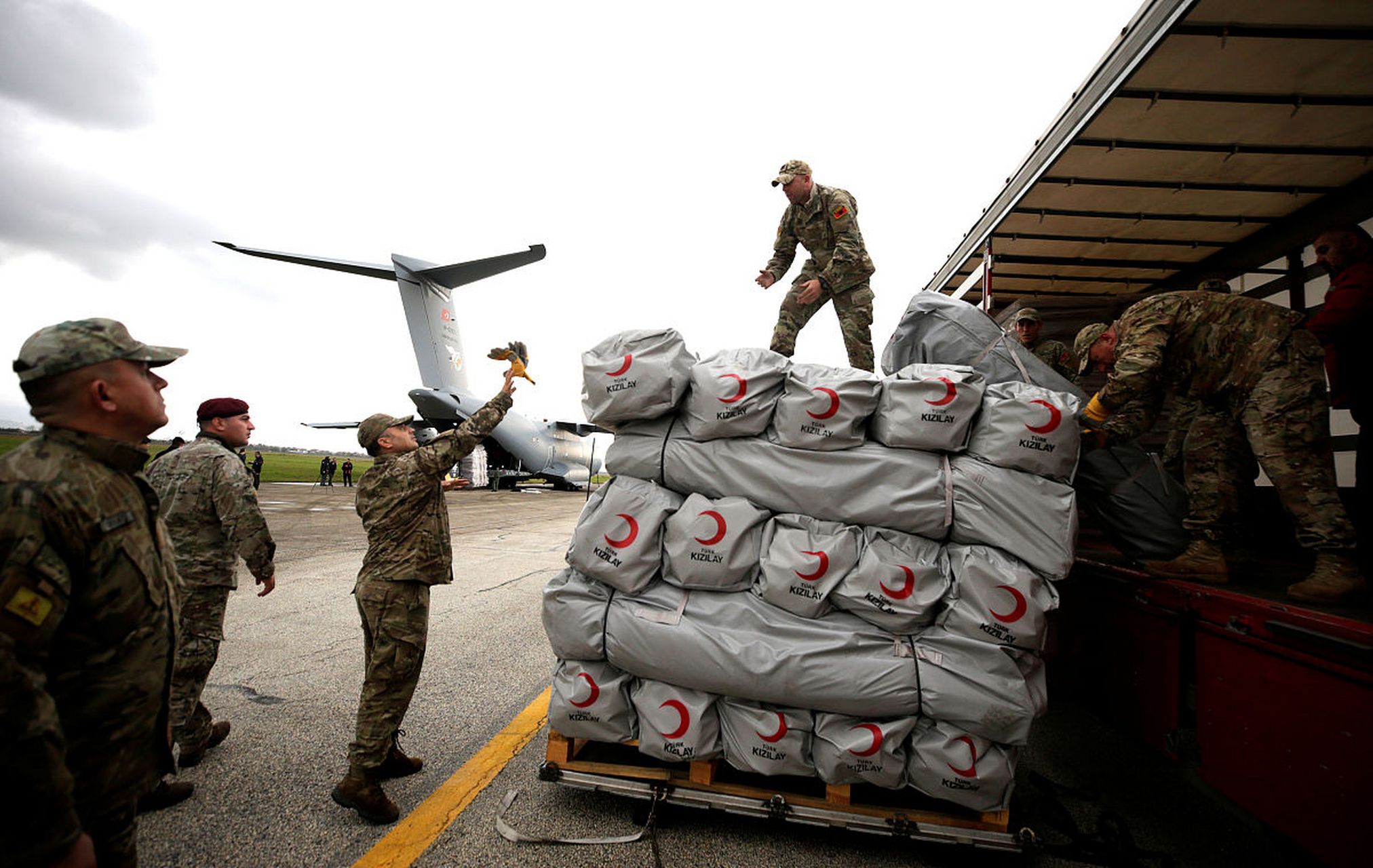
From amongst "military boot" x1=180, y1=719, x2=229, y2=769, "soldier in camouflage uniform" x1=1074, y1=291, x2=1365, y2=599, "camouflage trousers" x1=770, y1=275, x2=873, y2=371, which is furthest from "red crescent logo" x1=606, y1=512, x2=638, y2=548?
"military boot" x1=180, y1=719, x2=229, y2=769

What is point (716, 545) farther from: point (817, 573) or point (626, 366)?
point (626, 366)

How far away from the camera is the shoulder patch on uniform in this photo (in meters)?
1.32

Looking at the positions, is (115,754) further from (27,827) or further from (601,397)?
(601,397)

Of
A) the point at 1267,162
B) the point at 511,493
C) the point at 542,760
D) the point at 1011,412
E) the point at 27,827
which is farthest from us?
the point at 511,493

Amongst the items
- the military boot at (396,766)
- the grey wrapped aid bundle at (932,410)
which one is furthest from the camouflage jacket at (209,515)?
the grey wrapped aid bundle at (932,410)

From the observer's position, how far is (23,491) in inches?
55.1

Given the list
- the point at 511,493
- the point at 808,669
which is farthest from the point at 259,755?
the point at 511,493

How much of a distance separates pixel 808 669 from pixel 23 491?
7.81 ft

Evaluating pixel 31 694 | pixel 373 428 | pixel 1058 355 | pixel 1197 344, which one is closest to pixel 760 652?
pixel 31 694

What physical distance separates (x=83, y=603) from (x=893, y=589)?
2512 millimetres

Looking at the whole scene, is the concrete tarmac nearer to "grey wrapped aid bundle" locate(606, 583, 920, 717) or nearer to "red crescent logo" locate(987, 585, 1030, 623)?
"grey wrapped aid bundle" locate(606, 583, 920, 717)

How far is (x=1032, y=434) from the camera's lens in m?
2.47

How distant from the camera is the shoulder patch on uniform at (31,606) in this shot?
1.32 meters

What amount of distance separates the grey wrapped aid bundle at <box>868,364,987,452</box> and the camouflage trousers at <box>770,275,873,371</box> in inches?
55.3
